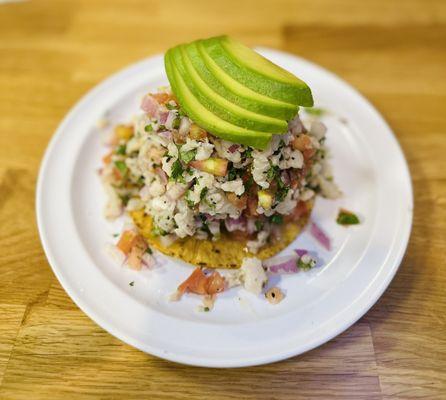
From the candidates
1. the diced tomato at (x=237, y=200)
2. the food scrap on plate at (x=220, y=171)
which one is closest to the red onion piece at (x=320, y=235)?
the food scrap on plate at (x=220, y=171)

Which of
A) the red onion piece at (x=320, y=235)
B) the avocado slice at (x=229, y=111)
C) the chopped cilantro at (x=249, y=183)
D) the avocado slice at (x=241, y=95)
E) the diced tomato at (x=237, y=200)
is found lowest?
the red onion piece at (x=320, y=235)

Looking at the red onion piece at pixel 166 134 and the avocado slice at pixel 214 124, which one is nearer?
the avocado slice at pixel 214 124

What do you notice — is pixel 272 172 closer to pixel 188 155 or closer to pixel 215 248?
pixel 188 155

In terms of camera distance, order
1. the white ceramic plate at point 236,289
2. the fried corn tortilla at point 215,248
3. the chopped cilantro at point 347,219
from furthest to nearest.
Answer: the chopped cilantro at point 347,219, the fried corn tortilla at point 215,248, the white ceramic plate at point 236,289

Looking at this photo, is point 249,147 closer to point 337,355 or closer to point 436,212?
point 337,355

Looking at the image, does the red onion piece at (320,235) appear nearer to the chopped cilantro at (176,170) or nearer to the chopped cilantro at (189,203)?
the chopped cilantro at (189,203)

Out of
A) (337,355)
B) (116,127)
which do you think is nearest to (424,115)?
(337,355)

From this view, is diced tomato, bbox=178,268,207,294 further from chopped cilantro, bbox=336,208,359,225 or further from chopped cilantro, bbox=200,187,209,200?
chopped cilantro, bbox=336,208,359,225

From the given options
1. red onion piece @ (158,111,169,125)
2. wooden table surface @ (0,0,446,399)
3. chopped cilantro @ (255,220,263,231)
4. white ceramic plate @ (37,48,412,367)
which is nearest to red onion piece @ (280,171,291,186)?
chopped cilantro @ (255,220,263,231)

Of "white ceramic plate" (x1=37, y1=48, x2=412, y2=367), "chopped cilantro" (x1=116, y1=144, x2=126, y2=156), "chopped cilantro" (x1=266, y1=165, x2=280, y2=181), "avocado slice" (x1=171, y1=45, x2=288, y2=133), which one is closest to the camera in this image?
"avocado slice" (x1=171, y1=45, x2=288, y2=133)
